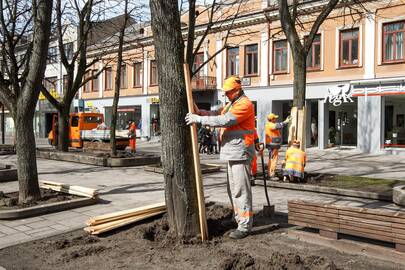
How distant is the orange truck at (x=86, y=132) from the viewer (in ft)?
76.9

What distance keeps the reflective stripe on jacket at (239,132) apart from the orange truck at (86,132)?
17749mm

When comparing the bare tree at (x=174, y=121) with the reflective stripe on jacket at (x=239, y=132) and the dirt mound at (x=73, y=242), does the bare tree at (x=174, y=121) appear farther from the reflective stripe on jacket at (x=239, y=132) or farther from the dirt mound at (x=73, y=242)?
the dirt mound at (x=73, y=242)

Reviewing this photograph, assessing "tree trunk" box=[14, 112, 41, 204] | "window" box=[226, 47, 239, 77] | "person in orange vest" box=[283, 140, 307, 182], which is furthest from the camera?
"window" box=[226, 47, 239, 77]

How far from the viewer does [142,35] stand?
36.7 metres

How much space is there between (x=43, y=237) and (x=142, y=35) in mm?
32237

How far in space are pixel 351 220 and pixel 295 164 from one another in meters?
5.92

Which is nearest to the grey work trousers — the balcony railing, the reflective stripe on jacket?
the reflective stripe on jacket

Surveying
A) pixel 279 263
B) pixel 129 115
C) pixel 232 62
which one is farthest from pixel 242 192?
pixel 129 115

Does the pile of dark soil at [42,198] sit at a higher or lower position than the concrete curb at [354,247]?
lower

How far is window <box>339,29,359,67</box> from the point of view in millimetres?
24297

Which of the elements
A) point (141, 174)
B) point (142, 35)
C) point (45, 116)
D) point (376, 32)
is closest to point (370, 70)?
point (376, 32)

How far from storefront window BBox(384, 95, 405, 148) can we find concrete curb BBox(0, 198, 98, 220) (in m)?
19.1

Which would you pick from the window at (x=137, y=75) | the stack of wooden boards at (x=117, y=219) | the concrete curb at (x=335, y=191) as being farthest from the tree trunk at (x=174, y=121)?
the window at (x=137, y=75)

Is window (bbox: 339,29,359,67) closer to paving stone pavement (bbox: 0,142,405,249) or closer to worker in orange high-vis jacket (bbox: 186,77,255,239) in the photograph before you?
paving stone pavement (bbox: 0,142,405,249)
